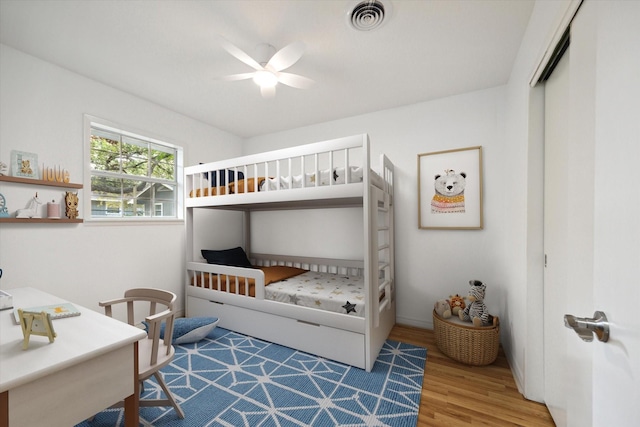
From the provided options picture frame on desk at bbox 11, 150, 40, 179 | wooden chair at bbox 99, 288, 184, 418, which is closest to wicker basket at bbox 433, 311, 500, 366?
wooden chair at bbox 99, 288, 184, 418

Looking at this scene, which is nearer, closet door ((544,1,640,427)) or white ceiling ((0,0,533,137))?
closet door ((544,1,640,427))

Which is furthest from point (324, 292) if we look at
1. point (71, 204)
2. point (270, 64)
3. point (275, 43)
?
point (71, 204)

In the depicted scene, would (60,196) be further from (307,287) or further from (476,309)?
(476,309)

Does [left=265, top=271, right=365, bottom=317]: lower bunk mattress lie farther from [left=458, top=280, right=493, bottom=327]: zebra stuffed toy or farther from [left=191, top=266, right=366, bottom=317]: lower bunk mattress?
[left=458, top=280, right=493, bottom=327]: zebra stuffed toy

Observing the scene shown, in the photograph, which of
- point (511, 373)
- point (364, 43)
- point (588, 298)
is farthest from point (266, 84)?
point (511, 373)

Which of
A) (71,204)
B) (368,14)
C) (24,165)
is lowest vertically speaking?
(71,204)

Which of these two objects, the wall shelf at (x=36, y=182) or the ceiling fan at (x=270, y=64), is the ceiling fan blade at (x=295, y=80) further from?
the wall shelf at (x=36, y=182)

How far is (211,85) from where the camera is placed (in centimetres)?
248

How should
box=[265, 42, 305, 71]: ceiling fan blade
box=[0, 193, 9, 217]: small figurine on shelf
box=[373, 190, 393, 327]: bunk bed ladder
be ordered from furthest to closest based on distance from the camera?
box=[373, 190, 393, 327]: bunk bed ladder → box=[0, 193, 9, 217]: small figurine on shelf → box=[265, 42, 305, 71]: ceiling fan blade

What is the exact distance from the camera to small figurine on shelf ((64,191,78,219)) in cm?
223

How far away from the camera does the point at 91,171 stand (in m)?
2.46

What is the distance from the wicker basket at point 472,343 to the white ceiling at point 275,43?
2.14 m

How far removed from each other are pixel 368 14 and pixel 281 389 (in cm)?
251

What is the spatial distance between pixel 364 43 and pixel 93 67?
2.27m
